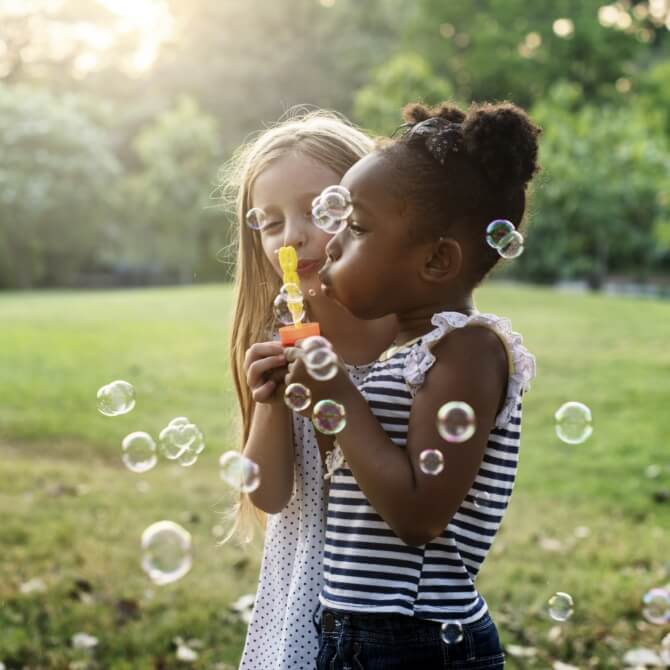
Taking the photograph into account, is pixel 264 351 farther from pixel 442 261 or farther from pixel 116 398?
pixel 116 398

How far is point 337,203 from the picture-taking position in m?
1.61

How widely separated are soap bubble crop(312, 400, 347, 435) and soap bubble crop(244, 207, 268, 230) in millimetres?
658

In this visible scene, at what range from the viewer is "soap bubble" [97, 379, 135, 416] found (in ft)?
6.99

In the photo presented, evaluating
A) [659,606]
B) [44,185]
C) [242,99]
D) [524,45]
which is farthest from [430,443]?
[242,99]

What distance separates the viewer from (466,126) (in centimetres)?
151

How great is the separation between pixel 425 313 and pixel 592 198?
60.2 ft

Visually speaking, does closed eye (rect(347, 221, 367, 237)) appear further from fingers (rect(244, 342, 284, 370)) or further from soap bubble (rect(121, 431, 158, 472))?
soap bubble (rect(121, 431, 158, 472))

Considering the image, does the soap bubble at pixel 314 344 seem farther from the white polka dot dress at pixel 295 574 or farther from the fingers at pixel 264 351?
the white polka dot dress at pixel 295 574

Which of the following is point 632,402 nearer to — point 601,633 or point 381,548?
point 601,633

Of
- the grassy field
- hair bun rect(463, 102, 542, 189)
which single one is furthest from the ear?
the grassy field

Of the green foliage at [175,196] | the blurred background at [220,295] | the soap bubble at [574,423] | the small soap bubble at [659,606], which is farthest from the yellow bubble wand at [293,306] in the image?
the green foliage at [175,196]

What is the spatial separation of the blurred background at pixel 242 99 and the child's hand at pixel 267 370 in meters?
15.0

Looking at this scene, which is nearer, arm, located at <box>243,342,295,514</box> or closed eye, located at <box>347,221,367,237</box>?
closed eye, located at <box>347,221,367,237</box>

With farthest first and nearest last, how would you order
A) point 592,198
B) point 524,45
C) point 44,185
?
point 524,45
point 44,185
point 592,198
